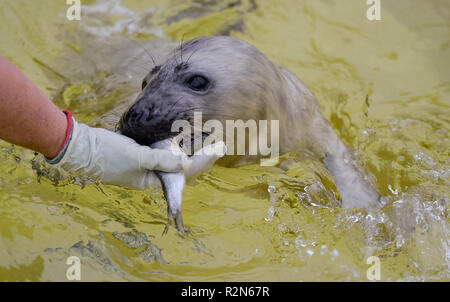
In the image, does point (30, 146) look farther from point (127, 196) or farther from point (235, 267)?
point (235, 267)

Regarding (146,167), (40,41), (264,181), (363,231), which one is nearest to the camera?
(146,167)

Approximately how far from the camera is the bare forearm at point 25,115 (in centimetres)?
227

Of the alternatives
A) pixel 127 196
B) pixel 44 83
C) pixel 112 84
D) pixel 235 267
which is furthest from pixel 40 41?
pixel 235 267

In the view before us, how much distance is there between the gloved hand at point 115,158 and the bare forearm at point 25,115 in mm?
87

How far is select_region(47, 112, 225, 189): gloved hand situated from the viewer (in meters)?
2.52

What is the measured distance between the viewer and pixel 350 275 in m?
3.00

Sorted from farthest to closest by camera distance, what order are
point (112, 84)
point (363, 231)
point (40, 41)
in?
point (40, 41), point (112, 84), point (363, 231)

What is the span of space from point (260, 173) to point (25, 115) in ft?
5.26

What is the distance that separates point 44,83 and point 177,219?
9.24 feet

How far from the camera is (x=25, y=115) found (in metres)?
2.34

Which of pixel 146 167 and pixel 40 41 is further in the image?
pixel 40 41

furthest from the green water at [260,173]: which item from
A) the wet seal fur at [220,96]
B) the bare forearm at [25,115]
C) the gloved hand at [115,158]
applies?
the bare forearm at [25,115]

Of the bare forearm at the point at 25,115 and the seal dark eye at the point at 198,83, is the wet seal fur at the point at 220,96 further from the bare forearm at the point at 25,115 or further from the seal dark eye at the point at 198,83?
the bare forearm at the point at 25,115
